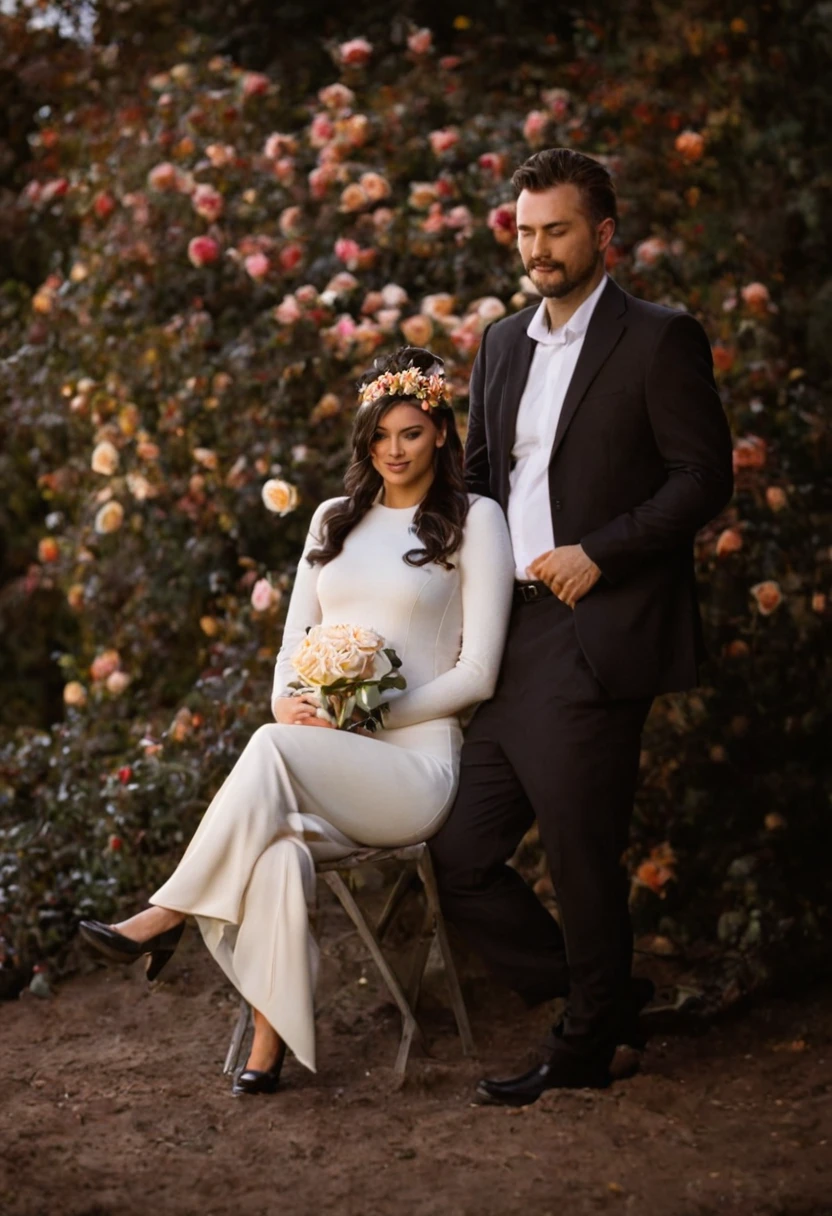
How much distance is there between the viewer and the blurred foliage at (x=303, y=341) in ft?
17.1

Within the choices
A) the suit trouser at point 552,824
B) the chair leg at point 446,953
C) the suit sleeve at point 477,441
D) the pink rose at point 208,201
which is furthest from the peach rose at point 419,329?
the chair leg at point 446,953

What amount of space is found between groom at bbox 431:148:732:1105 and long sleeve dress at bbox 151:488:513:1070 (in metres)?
0.10

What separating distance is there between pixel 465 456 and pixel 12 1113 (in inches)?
81.1

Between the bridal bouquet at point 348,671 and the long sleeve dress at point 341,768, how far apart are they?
0.07m

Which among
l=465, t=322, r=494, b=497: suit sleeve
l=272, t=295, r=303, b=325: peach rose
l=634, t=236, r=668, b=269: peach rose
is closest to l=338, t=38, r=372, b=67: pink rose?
l=272, t=295, r=303, b=325: peach rose

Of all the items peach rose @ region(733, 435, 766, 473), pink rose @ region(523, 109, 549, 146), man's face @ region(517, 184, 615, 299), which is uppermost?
pink rose @ region(523, 109, 549, 146)

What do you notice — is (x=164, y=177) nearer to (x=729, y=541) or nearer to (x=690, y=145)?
(x=690, y=145)

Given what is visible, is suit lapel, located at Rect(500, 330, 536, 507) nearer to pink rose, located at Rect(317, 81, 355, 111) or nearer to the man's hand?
the man's hand

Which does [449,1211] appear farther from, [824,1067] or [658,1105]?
[824,1067]

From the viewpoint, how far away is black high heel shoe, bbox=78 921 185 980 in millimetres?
3738

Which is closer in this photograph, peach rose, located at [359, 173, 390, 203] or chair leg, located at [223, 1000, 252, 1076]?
chair leg, located at [223, 1000, 252, 1076]

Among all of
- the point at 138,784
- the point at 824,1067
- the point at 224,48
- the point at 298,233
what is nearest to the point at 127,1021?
the point at 138,784

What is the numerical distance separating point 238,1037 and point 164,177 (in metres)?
3.67

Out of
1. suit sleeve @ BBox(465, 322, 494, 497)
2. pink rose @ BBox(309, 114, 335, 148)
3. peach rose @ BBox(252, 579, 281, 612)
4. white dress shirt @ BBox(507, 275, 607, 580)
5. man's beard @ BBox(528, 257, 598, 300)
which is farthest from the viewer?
pink rose @ BBox(309, 114, 335, 148)
